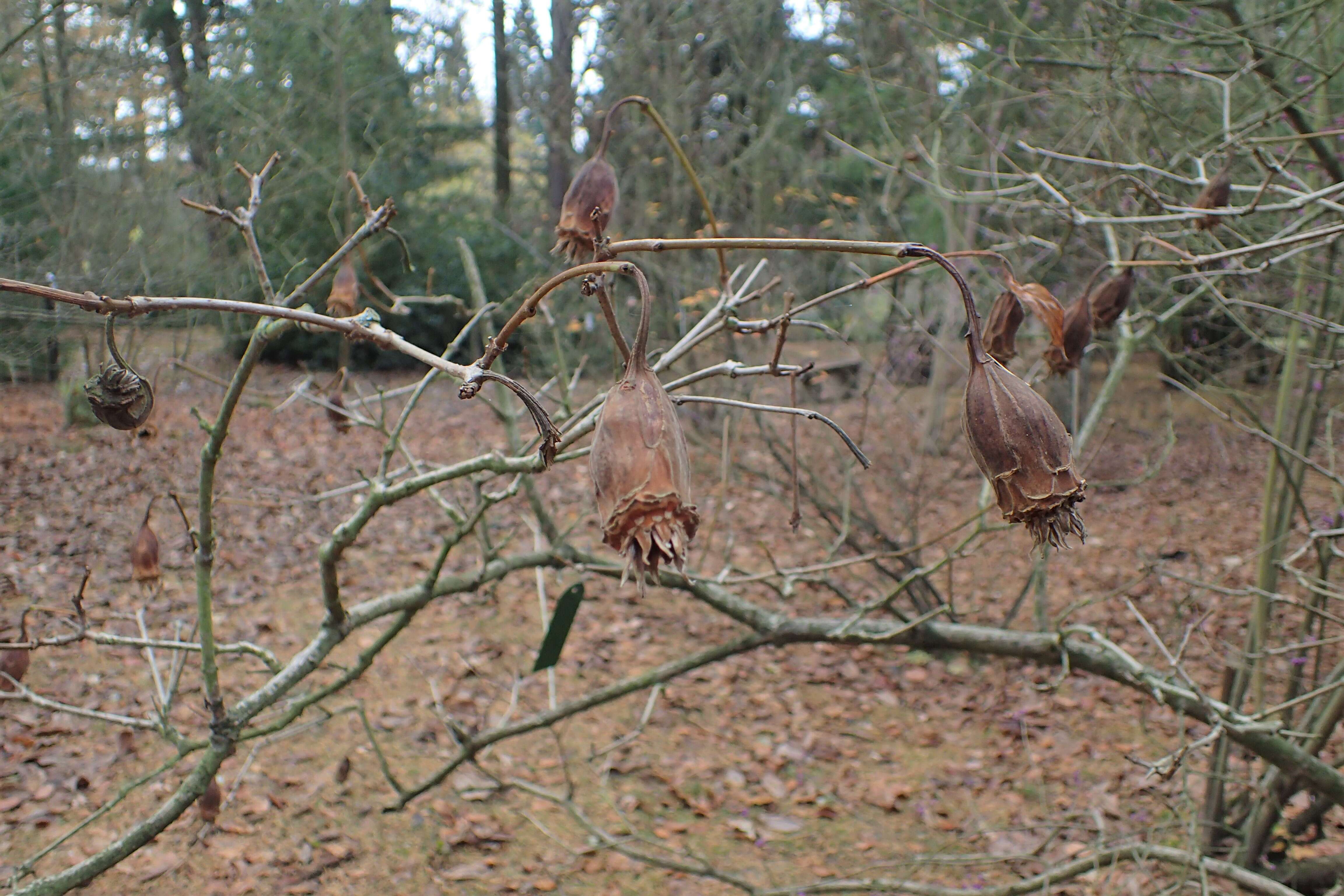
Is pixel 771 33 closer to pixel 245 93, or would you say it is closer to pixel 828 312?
pixel 828 312

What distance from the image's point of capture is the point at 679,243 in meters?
0.80

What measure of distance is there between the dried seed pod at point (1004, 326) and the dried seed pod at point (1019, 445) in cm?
36

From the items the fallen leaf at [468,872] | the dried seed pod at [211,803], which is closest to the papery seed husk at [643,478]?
the dried seed pod at [211,803]

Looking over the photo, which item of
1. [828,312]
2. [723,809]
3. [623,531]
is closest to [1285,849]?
[723,809]

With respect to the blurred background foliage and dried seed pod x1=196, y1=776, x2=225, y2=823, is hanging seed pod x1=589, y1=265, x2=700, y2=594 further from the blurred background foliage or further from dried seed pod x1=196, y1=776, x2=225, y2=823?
the blurred background foliage

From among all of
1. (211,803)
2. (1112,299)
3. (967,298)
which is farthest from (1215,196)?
(211,803)

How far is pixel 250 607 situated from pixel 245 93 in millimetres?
5292

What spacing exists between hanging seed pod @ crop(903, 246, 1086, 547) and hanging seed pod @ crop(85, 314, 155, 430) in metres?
0.91

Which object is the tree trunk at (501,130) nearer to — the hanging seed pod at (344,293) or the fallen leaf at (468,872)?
the fallen leaf at (468,872)

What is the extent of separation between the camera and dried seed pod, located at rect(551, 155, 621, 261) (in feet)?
4.48

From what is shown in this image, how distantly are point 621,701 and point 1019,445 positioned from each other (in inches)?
169

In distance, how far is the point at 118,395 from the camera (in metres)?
1.11

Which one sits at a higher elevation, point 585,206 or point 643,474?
point 585,206

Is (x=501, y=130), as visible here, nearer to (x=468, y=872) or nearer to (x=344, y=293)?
(x=468, y=872)
